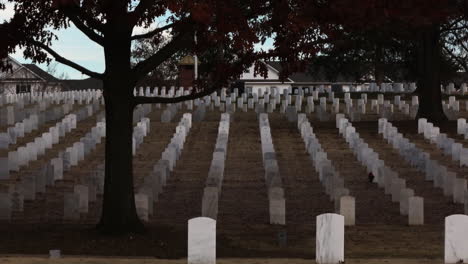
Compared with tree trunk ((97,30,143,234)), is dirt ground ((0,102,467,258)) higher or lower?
lower

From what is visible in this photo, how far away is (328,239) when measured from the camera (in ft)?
36.1

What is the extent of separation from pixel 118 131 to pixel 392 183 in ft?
19.6

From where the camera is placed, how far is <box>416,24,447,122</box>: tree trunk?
36969 millimetres

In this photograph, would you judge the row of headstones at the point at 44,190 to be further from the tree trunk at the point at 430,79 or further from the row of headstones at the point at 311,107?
the tree trunk at the point at 430,79

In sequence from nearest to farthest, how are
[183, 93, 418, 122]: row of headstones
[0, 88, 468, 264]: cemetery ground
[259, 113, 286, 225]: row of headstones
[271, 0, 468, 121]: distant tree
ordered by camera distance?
[0, 88, 468, 264]: cemetery ground → [271, 0, 468, 121]: distant tree → [259, 113, 286, 225]: row of headstones → [183, 93, 418, 122]: row of headstones

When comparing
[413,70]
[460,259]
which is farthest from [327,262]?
[413,70]

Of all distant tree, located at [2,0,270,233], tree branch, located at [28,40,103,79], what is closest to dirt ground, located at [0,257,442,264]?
distant tree, located at [2,0,270,233]

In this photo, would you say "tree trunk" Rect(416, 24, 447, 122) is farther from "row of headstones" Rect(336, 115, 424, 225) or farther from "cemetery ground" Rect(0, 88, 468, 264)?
"row of headstones" Rect(336, 115, 424, 225)

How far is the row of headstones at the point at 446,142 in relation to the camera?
24.0 metres

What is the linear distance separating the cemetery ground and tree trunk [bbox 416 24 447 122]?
7.53 m

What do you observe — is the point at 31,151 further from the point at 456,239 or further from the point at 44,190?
the point at 456,239

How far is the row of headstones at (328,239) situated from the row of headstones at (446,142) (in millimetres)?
13145

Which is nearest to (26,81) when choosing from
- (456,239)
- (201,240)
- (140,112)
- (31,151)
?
(140,112)

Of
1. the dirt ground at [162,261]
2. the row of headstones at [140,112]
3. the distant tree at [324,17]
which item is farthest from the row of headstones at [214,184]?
the row of headstones at [140,112]
